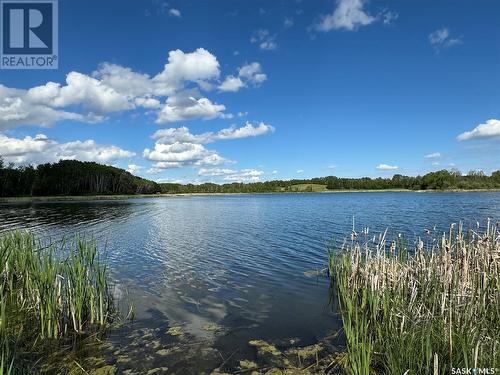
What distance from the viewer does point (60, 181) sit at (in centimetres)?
16375

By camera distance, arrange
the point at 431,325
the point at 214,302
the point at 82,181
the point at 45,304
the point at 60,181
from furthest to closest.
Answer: the point at 82,181 < the point at 60,181 < the point at 214,302 < the point at 45,304 < the point at 431,325

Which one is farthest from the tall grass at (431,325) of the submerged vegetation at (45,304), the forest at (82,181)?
the forest at (82,181)

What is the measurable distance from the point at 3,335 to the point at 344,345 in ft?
25.2

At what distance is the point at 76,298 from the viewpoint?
901 cm

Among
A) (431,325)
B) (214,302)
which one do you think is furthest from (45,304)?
(431,325)

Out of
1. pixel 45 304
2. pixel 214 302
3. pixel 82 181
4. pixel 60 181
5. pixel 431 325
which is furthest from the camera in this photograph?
pixel 82 181

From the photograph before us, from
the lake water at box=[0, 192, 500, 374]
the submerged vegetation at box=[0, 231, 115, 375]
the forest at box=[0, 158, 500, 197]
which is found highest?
the forest at box=[0, 158, 500, 197]

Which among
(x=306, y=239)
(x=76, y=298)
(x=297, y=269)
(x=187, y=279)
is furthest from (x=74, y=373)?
(x=306, y=239)

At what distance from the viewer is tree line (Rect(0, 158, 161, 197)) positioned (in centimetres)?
13775

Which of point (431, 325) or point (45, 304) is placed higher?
point (431, 325)

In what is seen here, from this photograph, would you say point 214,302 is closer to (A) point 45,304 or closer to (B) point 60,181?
(A) point 45,304

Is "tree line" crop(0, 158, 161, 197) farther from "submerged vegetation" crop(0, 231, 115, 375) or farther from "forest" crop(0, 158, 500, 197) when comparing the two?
"submerged vegetation" crop(0, 231, 115, 375)

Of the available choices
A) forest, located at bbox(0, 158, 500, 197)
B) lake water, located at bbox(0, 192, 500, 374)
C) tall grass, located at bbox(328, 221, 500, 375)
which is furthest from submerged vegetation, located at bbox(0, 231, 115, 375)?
forest, located at bbox(0, 158, 500, 197)

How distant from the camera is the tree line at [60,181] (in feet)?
452
